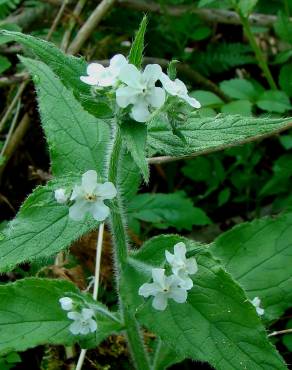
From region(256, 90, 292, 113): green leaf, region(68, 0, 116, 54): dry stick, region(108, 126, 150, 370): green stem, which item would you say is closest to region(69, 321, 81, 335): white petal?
region(108, 126, 150, 370): green stem

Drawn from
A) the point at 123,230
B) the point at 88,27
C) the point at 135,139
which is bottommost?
the point at 123,230

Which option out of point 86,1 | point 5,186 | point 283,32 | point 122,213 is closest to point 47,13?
point 86,1

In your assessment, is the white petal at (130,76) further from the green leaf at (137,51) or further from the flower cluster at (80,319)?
the flower cluster at (80,319)

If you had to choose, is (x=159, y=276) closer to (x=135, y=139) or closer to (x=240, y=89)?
(x=135, y=139)

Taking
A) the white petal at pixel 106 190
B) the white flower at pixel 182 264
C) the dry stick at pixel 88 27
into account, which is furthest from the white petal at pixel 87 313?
the dry stick at pixel 88 27

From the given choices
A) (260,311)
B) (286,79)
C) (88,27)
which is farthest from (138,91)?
(88,27)

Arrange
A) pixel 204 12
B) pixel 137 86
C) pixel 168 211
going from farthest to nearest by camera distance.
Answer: pixel 204 12, pixel 168 211, pixel 137 86
